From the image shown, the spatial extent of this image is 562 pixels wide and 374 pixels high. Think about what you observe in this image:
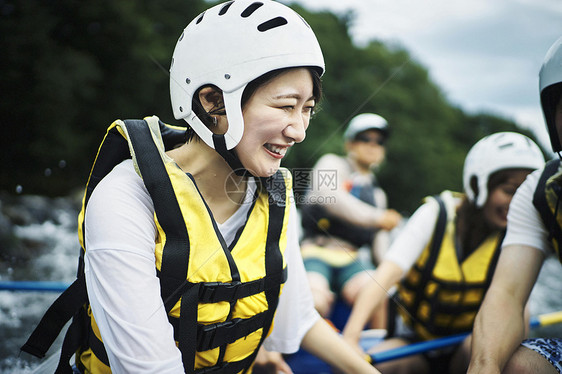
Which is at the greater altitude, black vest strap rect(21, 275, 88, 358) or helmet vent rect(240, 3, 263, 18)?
helmet vent rect(240, 3, 263, 18)

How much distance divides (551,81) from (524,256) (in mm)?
599

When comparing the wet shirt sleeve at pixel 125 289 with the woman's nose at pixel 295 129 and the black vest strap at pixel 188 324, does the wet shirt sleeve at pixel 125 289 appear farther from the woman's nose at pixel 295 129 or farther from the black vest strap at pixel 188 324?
the woman's nose at pixel 295 129

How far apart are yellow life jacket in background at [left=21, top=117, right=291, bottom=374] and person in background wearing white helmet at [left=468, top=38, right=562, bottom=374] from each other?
2.34ft

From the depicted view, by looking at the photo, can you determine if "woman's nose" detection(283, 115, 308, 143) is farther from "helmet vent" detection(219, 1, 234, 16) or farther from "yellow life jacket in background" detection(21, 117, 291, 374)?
"helmet vent" detection(219, 1, 234, 16)

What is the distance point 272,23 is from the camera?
1290 millimetres

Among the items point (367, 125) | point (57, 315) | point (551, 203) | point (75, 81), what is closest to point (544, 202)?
point (551, 203)

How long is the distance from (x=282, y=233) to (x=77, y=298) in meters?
0.65

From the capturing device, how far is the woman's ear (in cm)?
134

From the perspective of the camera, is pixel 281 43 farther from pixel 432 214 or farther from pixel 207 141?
pixel 432 214

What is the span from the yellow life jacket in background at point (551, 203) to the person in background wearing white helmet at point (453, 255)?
704 millimetres

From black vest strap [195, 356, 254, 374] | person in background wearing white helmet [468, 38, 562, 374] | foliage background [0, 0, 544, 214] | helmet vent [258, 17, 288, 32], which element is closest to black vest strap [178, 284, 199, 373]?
black vest strap [195, 356, 254, 374]

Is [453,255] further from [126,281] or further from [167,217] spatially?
[126,281]

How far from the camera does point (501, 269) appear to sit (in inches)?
58.2

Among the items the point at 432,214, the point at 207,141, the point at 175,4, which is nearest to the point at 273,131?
the point at 207,141
